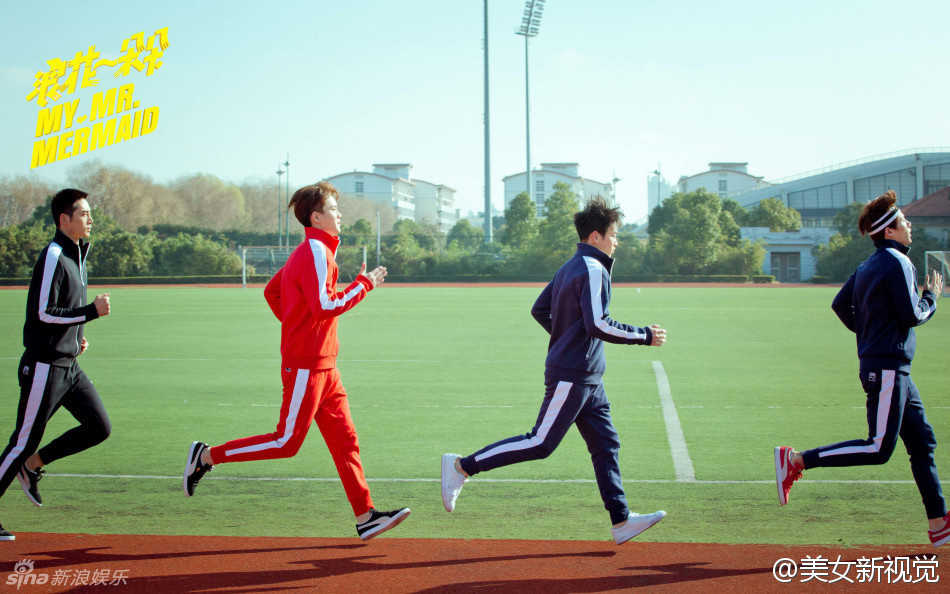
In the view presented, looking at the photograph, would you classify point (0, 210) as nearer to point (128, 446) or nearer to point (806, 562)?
point (128, 446)

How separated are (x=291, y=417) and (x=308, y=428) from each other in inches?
5.6

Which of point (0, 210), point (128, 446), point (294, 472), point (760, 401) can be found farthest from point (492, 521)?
point (0, 210)

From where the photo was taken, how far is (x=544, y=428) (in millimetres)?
4457

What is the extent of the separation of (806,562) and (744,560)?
29cm

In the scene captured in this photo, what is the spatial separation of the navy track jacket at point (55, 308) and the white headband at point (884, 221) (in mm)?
4061

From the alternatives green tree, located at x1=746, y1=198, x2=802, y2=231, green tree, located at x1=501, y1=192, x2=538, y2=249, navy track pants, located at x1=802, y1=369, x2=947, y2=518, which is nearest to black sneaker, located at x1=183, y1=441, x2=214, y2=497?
navy track pants, located at x1=802, y1=369, x2=947, y2=518

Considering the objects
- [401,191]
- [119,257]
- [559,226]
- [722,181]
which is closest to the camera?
[119,257]

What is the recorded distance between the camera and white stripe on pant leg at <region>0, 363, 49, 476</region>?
14.9 ft

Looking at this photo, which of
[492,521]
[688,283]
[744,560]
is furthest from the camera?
[688,283]

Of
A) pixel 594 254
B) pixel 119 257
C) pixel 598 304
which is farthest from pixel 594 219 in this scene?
pixel 119 257

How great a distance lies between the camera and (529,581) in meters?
3.95

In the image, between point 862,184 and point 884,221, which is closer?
point 884,221

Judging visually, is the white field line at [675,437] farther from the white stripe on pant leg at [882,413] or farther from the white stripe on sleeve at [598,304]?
the white stripe on sleeve at [598,304]

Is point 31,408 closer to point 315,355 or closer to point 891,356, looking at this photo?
point 315,355
